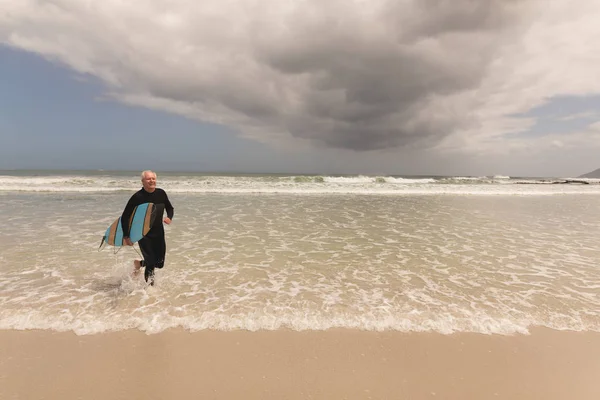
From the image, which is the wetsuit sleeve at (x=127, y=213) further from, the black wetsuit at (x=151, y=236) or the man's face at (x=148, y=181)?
the man's face at (x=148, y=181)

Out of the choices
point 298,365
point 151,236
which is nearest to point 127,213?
point 151,236

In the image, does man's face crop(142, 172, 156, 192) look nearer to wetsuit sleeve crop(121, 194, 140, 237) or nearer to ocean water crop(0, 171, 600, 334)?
wetsuit sleeve crop(121, 194, 140, 237)

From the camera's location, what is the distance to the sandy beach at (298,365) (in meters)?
2.93

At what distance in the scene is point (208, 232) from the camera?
33.6ft

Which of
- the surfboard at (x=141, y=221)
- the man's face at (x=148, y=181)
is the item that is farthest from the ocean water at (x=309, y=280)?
the man's face at (x=148, y=181)

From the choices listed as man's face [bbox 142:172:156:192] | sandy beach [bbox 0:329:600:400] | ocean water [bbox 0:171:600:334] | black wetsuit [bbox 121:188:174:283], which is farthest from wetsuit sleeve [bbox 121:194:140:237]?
sandy beach [bbox 0:329:600:400]

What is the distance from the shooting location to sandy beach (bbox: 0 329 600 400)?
2932mm

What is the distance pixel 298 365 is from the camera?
3311 mm

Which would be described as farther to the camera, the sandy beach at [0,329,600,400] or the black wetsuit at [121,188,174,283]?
the black wetsuit at [121,188,174,283]

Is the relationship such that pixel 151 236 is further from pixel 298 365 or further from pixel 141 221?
pixel 298 365

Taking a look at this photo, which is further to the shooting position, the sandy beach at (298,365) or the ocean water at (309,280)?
the ocean water at (309,280)

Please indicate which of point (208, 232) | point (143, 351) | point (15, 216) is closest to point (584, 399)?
point (143, 351)

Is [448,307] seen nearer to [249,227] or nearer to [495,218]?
[249,227]

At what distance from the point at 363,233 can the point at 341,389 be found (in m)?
7.71
